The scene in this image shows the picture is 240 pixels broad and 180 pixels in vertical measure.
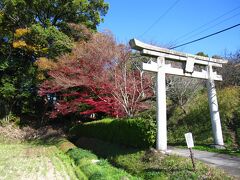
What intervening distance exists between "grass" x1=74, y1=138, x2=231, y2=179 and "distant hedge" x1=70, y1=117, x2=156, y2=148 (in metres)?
0.37

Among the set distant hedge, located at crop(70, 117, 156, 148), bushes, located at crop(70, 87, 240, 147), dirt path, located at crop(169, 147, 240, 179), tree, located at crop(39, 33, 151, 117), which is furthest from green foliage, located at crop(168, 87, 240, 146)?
distant hedge, located at crop(70, 117, 156, 148)

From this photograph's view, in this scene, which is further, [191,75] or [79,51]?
[79,51]

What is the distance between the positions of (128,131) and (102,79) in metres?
6.98

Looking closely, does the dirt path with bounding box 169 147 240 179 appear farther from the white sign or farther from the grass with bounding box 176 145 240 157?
the white sign

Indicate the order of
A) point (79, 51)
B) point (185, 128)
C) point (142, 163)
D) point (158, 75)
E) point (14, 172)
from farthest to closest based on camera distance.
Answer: point (79, 51), point (185, 128), point (158, 75), point (14, 172), point (142, 163)

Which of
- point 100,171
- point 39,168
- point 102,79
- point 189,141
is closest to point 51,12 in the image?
point 102,79

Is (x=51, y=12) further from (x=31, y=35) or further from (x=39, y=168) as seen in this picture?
(x=39, y=168)

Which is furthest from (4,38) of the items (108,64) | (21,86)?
(108,64)

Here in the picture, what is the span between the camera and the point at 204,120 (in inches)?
576

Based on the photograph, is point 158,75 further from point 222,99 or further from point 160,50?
point 222,99

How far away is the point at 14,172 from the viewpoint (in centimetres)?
963

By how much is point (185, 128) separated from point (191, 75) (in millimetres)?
4436

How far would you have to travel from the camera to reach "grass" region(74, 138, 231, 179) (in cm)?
693

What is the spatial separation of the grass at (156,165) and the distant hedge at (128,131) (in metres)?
0.37
